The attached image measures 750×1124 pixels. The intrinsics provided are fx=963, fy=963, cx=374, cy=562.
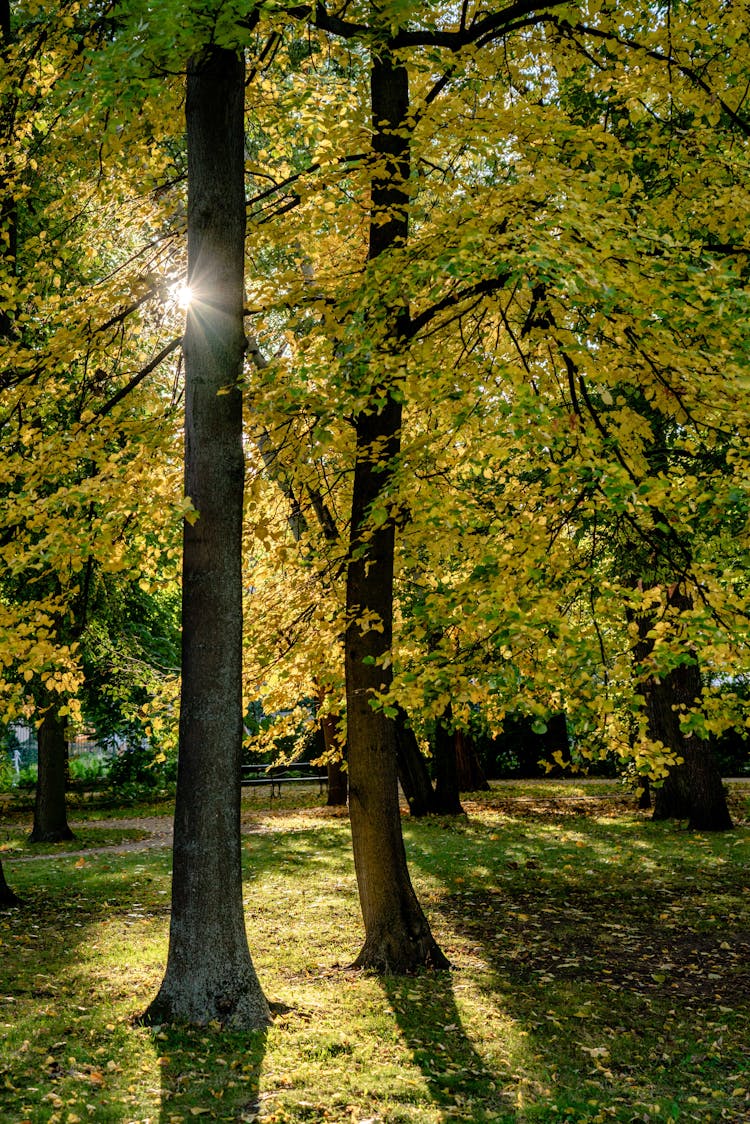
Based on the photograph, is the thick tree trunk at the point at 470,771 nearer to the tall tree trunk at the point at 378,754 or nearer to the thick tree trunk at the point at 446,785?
the thick tree trunk at the point at 446,785

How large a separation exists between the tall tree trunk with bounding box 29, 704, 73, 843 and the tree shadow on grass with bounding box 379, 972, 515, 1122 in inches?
386

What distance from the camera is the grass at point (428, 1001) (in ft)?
16.2

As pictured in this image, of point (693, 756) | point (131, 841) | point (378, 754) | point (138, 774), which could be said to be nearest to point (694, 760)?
point (693, 756)

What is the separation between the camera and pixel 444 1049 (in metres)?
5.81

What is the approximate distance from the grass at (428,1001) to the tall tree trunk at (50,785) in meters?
2.64

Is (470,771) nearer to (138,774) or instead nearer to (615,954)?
(138,774)

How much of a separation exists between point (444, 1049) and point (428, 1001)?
2.95 ft

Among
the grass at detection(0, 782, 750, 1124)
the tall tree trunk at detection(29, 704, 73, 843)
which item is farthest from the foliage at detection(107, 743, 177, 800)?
the grass at detection(0, 782, 750, 1124)

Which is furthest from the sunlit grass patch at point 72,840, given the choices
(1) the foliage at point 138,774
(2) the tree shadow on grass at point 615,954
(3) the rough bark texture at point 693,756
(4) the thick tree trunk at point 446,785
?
(3) the rough bark texture at point 693,756

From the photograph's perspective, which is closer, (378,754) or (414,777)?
(378,754)

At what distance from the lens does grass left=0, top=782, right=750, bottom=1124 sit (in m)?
4.93

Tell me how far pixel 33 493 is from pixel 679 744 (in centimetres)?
1114

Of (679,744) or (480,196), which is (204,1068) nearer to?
(480,196)

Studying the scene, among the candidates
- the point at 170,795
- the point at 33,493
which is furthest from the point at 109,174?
the point at 170,795
